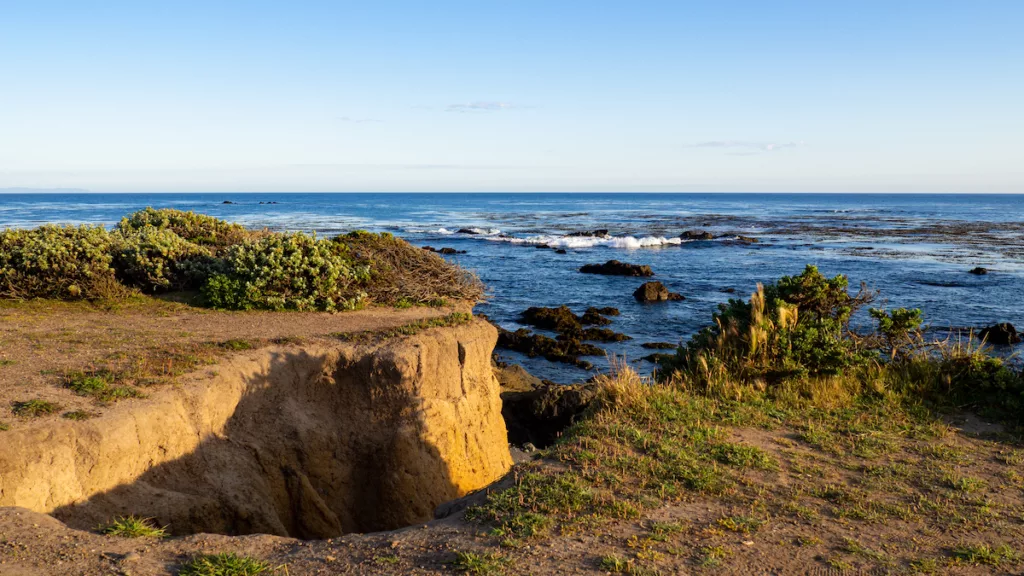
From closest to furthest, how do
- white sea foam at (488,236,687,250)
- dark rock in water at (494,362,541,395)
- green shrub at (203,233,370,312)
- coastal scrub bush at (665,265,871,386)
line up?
1. coastal scrub bush at (665,265,871,386)
2. green shrub at (203,233,370,312)
3. dark rock in water at (494,362,541,395)
4. white sea foam at (488,236,687,250)

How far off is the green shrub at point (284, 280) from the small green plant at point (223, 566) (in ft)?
27.3

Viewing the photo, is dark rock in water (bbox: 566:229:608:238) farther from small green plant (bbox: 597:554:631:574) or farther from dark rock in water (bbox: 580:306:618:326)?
small green plant (bbox: 597:554:631:574)

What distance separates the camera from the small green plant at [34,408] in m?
7.80

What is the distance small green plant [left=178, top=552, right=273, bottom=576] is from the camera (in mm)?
5461

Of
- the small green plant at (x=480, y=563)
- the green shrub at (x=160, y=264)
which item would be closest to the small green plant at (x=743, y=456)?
the small green plant at (x=480, y=563)

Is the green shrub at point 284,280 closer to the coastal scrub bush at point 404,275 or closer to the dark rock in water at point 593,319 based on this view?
the coastal scrub bush at point 404,275

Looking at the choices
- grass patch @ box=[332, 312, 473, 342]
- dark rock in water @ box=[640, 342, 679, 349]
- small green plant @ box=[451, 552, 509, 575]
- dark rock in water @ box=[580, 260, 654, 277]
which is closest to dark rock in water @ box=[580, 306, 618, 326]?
dark rock in water @ box=[640, 342, 679, 349]

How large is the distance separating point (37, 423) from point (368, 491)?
454 centimetres

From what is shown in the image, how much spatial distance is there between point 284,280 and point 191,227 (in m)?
5.99

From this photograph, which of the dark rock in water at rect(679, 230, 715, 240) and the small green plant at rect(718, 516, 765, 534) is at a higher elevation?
the dark rock in water at rect(679, 230, 715, 240)

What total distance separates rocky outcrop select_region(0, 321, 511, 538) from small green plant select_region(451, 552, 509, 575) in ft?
13.8

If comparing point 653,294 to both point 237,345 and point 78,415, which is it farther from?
point 78,415

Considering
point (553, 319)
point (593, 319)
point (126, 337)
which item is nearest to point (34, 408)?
point (126, 337)

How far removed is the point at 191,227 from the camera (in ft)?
60.3
